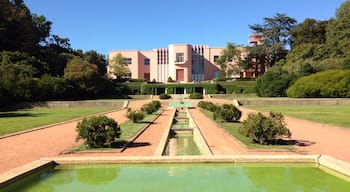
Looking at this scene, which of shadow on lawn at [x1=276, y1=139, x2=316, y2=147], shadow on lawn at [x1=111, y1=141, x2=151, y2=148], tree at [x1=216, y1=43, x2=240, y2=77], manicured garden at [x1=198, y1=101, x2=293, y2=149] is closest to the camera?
manicured garden at [x1=198, y1=101, x2=293, y2=149]

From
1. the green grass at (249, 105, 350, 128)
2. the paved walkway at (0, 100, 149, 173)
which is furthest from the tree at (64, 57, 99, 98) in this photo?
the paved walkway at (0, 100, 149, 173)

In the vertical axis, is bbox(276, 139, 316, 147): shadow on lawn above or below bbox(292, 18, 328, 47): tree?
below

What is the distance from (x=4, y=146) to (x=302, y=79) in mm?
32380

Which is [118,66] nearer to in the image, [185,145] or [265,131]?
[185,145]

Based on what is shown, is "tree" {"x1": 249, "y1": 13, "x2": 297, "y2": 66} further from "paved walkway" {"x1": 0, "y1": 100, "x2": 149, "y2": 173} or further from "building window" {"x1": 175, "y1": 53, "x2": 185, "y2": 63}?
"paved walkway" {"x1": 0, "y1": 100, "x2": 149, "y2": 173}

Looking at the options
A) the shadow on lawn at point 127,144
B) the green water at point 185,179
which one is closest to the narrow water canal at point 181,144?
the shadow on lawn at point 127,144

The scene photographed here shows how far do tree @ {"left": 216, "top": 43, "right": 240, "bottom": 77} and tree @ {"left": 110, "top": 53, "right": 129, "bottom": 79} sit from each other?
58.0 feet

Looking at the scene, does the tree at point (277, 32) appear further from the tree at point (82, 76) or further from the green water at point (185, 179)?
the green water at point (185, 179)

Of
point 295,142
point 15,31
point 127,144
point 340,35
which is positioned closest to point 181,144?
point 127,144

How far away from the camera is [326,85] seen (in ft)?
108

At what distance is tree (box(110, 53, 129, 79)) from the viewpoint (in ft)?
195

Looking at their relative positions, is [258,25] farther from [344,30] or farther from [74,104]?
[74,104]

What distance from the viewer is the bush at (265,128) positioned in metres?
8.97

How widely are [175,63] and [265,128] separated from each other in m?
56.5
